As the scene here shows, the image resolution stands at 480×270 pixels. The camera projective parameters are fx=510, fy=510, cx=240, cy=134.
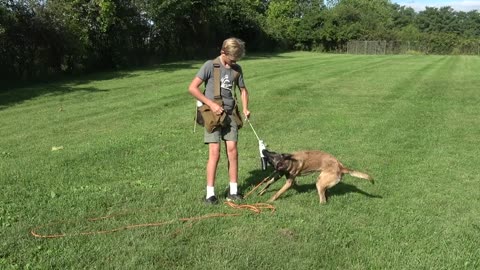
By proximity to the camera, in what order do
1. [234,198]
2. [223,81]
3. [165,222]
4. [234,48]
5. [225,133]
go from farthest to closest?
[234,198] → [225,133] → [223,81] → [234,48] → [165,222]

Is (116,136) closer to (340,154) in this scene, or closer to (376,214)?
(340,154)

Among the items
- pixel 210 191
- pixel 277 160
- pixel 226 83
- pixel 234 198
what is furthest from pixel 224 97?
pixel 234 198

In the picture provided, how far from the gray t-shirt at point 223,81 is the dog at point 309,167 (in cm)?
70

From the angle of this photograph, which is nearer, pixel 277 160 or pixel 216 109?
pixel 216 109

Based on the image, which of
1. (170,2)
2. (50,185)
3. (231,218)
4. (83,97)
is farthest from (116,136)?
(170,2)

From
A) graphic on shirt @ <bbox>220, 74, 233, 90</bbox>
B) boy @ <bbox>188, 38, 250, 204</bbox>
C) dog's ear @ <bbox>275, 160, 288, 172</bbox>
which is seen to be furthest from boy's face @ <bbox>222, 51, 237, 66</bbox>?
dog's ear @ <bbox>275, 160, 288, 172</bbox>

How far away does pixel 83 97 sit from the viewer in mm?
15953

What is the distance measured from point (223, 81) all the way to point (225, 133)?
594mm

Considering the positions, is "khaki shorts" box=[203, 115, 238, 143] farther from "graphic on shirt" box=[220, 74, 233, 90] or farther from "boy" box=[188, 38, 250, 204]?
"graphic on shirt" box=[220, 74, 233, 90]

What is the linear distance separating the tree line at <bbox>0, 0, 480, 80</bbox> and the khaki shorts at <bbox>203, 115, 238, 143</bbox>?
15.2 meters

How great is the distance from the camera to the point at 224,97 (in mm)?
5699

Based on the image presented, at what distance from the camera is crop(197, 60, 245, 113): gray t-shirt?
557 cm

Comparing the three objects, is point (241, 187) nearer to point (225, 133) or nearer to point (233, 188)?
point (233, 188)

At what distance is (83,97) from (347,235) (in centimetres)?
1255
